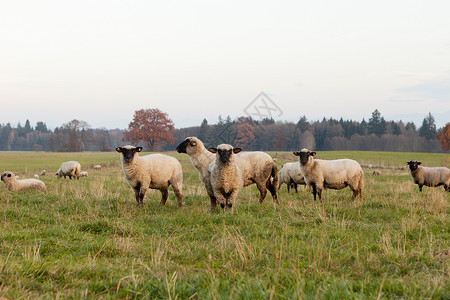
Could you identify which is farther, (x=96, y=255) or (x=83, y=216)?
(x=83, y=216)

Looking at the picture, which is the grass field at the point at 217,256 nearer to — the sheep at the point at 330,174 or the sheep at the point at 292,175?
the sheep at the point at 330,174

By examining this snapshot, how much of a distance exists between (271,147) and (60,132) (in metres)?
80.6

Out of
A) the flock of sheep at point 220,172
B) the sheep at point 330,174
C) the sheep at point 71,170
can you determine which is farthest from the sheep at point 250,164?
the sheep at point 71,170

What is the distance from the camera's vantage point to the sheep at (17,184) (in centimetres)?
1477

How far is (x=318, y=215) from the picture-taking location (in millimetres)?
8500

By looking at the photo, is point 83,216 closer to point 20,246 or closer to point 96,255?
point 20,246

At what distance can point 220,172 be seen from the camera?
31.4 feet

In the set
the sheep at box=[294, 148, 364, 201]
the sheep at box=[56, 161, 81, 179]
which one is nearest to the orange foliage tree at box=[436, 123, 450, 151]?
the sheep at box=[294, 148, 364, 201]

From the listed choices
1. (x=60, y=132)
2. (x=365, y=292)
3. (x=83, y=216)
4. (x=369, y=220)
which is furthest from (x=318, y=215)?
(x=60, y=132)

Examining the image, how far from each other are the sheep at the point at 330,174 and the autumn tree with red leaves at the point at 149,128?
69634mm

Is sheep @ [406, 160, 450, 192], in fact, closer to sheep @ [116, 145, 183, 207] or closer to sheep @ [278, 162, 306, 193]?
sheep @ [278, 162, 306, 193]

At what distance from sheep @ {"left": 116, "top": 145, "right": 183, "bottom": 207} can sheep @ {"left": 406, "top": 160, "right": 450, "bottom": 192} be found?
14.1m

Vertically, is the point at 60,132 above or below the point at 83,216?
above

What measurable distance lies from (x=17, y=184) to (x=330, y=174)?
46.3ft
